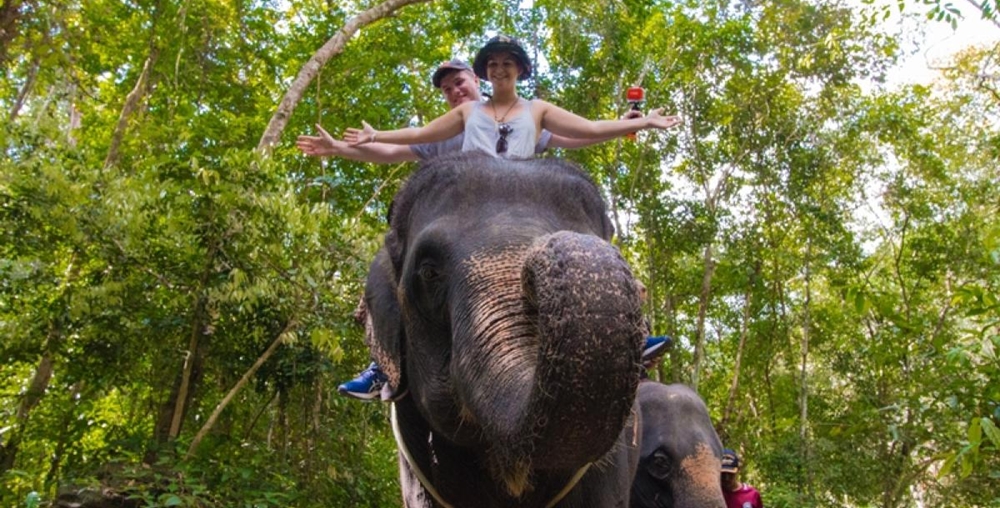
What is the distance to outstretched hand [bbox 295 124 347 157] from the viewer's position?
3787 mm

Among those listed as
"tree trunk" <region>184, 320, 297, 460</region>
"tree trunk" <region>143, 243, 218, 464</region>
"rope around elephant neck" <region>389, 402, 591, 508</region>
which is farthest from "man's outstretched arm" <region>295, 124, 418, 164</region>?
"tree trunk" <region>184, 320, 297, 460</region>

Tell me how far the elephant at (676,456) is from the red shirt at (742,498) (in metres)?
0.71

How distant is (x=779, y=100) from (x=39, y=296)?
44.1 feet

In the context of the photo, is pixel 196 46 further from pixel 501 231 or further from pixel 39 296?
pixel 501 231

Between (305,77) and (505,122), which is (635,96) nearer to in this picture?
(505,122)

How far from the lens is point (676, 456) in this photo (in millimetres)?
5227

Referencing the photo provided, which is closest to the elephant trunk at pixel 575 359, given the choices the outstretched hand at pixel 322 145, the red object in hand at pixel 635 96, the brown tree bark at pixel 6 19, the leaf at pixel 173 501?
the red object in hand at pixel 635 96

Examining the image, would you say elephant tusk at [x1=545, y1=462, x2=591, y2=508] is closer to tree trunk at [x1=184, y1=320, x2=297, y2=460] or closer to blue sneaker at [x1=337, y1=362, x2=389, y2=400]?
blue sneaker at [x1=337, y1=362, x2=389, y2=400]

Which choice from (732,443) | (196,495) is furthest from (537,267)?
(732,443)

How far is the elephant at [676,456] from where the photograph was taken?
506 centimetres

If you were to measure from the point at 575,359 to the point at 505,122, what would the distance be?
74.1 inches

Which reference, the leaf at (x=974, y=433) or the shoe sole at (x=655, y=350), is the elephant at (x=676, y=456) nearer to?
the shoe sole at (x=655, y=350)

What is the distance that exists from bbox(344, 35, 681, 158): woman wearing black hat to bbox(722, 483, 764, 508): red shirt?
3.41 metres

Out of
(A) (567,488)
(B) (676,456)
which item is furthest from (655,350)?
(B) (676,456)
